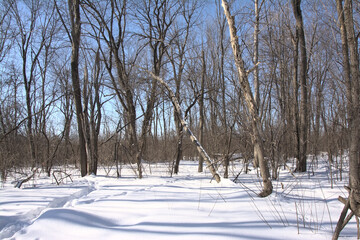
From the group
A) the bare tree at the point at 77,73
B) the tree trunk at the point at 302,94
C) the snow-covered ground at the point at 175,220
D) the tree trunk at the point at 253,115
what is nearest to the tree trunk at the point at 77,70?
the bare tree at the point at 77,73

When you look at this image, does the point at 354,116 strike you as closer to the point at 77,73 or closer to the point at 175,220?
the point at 175,220

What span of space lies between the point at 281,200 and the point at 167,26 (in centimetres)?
877

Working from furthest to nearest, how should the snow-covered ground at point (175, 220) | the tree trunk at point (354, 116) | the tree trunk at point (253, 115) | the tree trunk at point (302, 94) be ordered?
the tree trunk at point (302, 94)
the tree trunk at point (253, 115)
the tree trunk at point (354, 116)
the snow-covered ground at point (175, 220)

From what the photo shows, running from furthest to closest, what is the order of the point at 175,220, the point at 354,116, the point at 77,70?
1. the point at 77,70
2. the point at 354,116
3. the point at 175,220

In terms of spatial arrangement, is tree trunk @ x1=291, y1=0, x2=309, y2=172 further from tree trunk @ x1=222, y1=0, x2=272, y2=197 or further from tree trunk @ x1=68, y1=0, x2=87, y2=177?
tree trunk @ x1=68, y1=0, x2=87, y2=177

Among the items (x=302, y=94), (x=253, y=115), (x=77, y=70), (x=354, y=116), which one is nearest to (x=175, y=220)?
(x=253, y=115)

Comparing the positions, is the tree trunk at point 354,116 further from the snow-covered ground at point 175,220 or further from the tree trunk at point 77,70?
the tree trunk at point 77,70

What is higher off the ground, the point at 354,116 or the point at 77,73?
the point at 77,73

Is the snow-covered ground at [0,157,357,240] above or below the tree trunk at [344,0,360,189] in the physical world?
below

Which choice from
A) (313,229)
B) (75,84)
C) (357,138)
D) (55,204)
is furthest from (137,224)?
(75,84)

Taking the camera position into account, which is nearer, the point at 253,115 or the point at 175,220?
the point at 175,220

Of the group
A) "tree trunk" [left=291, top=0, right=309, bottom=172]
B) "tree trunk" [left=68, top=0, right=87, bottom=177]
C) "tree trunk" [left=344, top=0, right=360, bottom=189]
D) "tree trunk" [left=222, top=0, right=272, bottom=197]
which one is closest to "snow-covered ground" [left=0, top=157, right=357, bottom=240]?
"tree trunk" [left=222, top=0, right=272, bottom=197]

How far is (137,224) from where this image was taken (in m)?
2.30

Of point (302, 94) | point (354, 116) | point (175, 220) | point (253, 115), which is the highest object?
point (302, 94)
